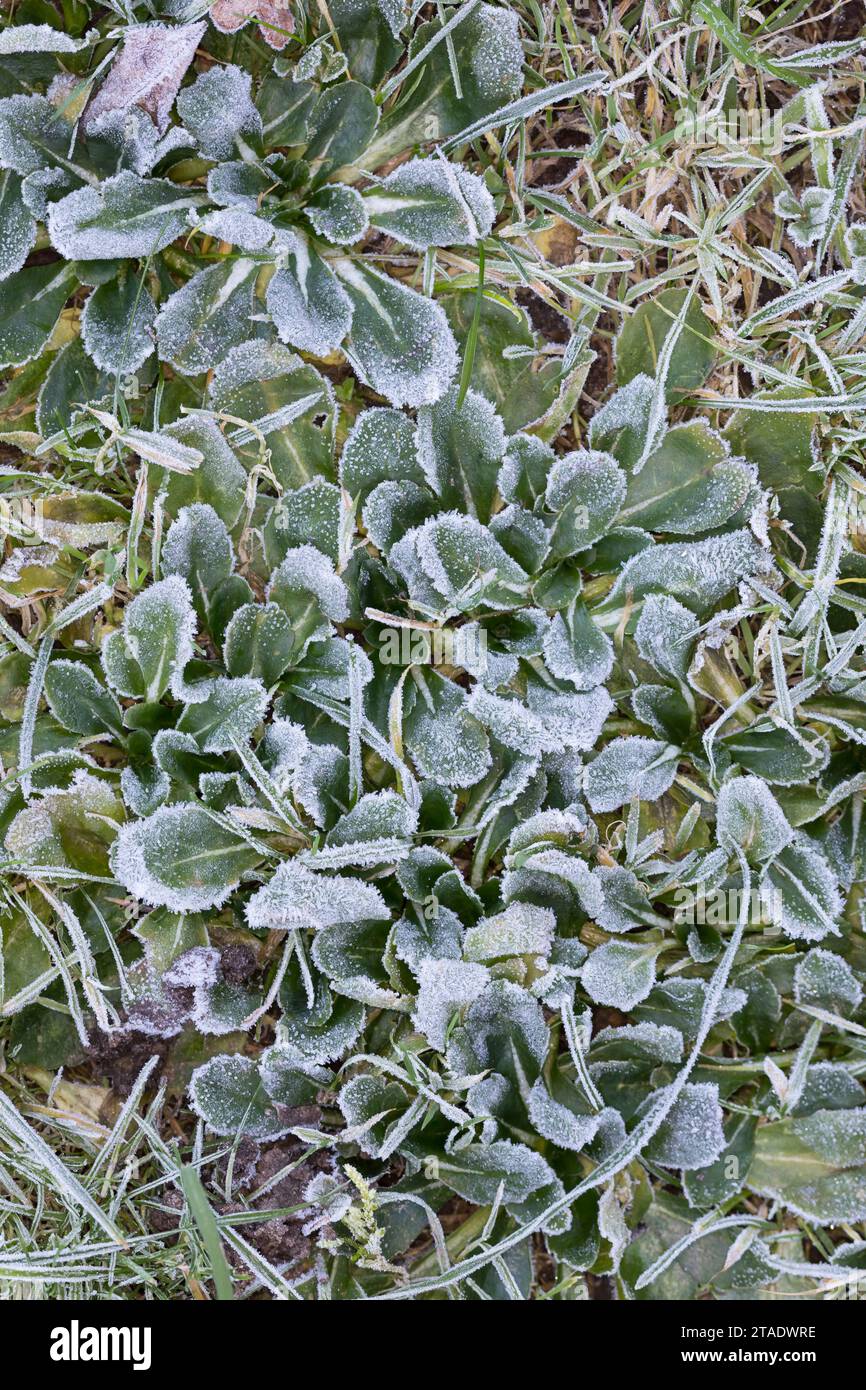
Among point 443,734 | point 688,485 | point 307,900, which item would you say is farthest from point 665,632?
point 307,900

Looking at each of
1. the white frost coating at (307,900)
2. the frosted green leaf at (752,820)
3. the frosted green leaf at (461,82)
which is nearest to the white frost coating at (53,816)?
the white frost coating at (307,900)

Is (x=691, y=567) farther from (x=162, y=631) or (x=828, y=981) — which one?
(x=162, y=631)

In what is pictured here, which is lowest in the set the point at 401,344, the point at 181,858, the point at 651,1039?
the point at 651,1039

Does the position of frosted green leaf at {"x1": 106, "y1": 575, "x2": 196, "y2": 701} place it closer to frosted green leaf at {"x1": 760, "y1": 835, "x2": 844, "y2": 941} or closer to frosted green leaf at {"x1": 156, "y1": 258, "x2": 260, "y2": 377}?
frosted green leaf at {"x1": 156, "y1": 258, "x2": 260, "y2": 377}

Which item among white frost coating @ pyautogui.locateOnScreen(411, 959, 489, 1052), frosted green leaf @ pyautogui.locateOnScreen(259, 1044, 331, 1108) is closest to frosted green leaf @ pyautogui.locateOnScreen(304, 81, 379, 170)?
white frost coating @ pyautogui.locateOnScreen(411, 959, 489, 1052)

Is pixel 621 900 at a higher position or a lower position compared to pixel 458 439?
lower
